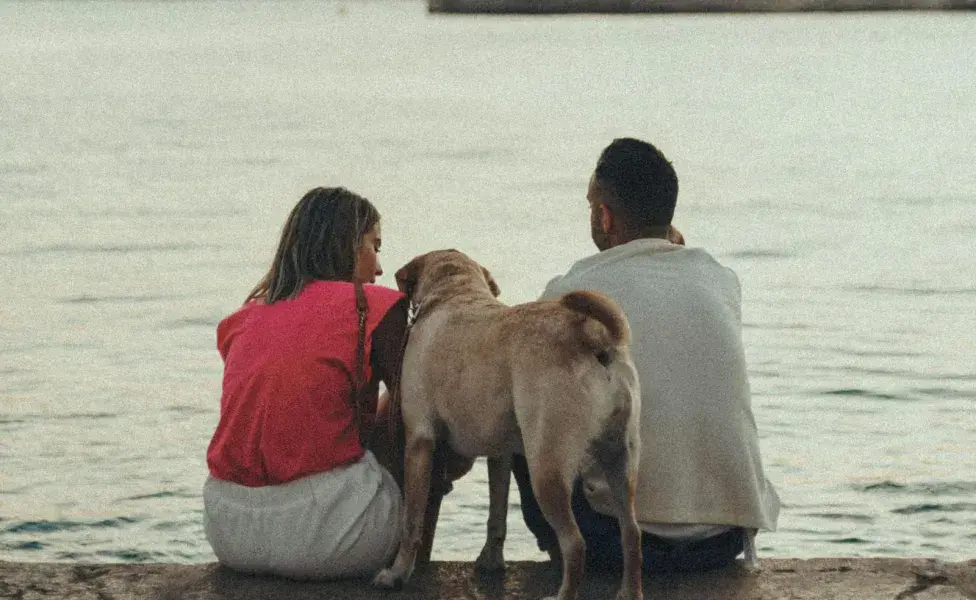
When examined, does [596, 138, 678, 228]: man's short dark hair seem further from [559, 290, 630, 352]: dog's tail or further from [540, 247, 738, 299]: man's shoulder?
[559, 290, 630, 352]: dog's tail

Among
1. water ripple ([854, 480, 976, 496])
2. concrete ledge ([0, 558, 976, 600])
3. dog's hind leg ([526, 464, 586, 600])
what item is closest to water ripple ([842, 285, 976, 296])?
water ripple ([854, 480, 976, 496])

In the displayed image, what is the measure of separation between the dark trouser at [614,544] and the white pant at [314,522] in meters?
0.41

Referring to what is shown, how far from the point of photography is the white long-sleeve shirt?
4953 mm

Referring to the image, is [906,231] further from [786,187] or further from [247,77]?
[247,77]

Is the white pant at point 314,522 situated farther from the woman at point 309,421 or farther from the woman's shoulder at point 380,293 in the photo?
the woman's shoulder at point 380,293

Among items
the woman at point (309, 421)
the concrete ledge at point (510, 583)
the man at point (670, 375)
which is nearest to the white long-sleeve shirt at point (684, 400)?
the man at point (670, 375)

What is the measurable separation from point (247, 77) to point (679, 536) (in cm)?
3996

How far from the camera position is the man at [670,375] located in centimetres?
496

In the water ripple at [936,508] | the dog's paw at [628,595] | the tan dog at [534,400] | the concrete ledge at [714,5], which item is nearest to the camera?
the tan dog at [534,400]

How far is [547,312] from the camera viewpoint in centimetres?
458

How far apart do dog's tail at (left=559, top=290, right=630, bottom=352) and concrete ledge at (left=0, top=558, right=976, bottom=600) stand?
0.87 meters

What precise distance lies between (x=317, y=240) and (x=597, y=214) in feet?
2.80

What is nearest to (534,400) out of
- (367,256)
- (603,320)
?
(603,320)

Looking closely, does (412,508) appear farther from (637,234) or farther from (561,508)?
(637,234)
